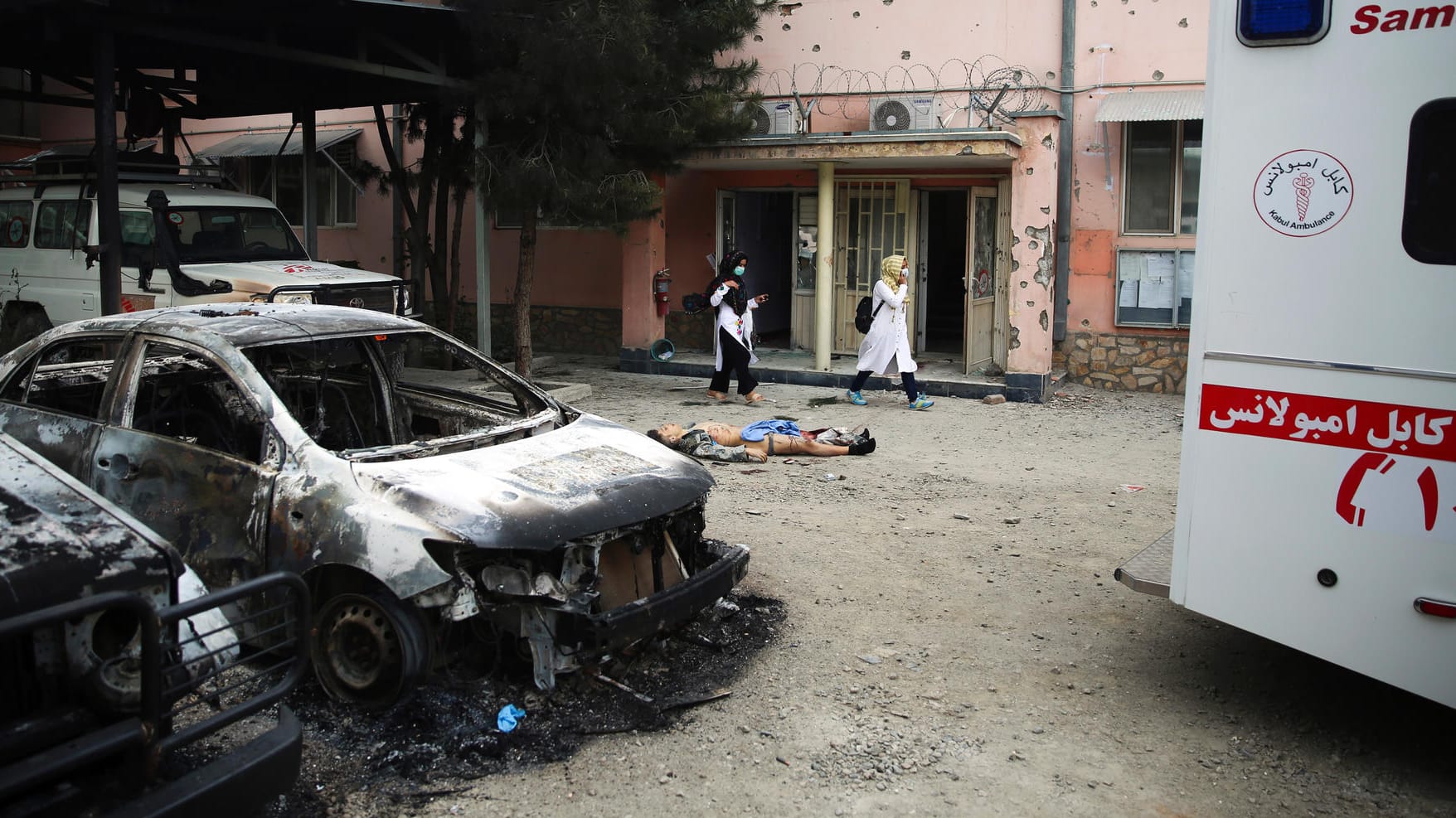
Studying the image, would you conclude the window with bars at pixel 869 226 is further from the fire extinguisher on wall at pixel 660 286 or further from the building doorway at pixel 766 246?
the fire extinguisher on wall at pixel 660 286

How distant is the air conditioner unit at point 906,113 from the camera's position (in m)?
13.7

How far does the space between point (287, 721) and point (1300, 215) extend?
3.68 m

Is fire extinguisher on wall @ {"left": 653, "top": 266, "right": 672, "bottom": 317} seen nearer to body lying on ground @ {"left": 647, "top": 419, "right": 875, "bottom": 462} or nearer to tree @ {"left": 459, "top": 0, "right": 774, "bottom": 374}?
tree @ {"left": 459, "top": 0, "right": 774, "bottom": 374}

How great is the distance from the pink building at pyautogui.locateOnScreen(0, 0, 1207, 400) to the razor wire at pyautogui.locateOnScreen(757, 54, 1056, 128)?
3 centimetres

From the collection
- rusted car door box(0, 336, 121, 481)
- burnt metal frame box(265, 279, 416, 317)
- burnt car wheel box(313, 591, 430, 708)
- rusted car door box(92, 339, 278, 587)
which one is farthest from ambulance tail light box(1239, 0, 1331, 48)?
burnt metal frame box(265, 279, 416, 317)

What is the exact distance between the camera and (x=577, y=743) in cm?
415

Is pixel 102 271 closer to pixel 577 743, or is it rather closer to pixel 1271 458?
pixel 577 743

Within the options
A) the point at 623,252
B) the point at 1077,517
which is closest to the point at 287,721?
the point at 1077,517

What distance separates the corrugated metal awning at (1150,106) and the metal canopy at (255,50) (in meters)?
7.23

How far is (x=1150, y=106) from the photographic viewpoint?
1263cm

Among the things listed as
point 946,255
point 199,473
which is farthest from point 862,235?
point 199,473

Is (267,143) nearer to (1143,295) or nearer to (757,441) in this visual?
(757,441)

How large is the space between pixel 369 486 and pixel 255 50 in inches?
305

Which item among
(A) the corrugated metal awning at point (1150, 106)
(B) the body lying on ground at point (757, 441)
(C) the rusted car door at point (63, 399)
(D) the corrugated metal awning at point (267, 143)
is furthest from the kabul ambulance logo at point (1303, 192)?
(D) the corrugated metal awning at point (267, 143)
